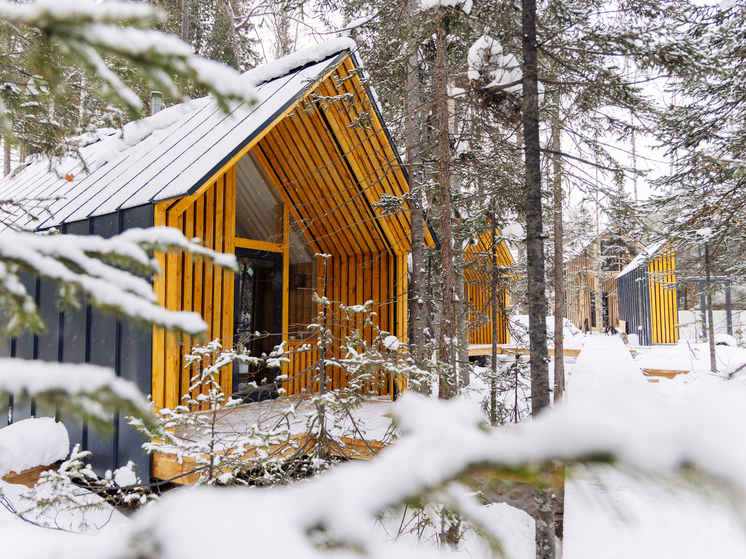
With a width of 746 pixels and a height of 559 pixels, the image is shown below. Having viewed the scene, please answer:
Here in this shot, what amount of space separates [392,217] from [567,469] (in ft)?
22.2

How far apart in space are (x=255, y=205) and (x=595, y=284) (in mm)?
24017

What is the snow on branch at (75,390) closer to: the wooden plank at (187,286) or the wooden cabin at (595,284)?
the wooden plank at (187,286)

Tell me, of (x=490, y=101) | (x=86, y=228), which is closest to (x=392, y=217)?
(x=490, y=101)

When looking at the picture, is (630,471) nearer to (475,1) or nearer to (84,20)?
(84,20)

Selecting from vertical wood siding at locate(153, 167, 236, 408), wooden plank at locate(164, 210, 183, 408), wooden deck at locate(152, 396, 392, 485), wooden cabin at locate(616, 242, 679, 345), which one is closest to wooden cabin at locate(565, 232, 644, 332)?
wooden cabin at locate(616, 242, 679, 345)

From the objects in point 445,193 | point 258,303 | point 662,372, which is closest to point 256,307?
point 258,303

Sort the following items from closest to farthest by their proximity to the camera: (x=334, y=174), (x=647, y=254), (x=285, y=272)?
1. (x=334, y=174)
2. (x=285, y=272)
3. (x=647, y=254)

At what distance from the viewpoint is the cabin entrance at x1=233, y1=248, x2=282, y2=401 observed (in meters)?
6.57

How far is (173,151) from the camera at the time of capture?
18.2 feet

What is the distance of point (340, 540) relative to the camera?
18.5 inches

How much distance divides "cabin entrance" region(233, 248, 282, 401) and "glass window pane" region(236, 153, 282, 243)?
0.32 metres

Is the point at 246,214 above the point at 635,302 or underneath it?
above

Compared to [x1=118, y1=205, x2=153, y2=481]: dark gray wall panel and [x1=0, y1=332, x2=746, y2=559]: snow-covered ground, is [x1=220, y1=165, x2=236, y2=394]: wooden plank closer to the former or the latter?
[x1=0, y1=332, x2=746, y2=559]: snow-covered ground

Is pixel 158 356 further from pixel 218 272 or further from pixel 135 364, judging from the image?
pixel 218 272
